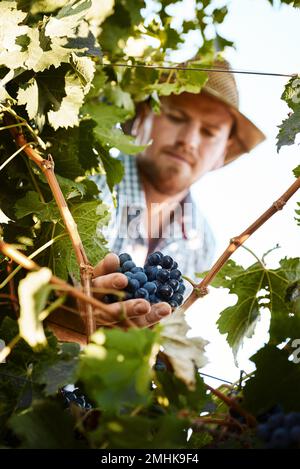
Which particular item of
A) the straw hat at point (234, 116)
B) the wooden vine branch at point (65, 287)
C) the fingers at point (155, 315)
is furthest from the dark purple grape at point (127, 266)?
the straw hat at point (234, 116)

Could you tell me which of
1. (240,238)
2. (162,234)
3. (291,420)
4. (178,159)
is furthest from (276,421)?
(178,159)

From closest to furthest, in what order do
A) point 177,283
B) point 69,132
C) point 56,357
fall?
point 56,357
point 177,283
point 69,132

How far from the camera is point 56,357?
28.8 inches

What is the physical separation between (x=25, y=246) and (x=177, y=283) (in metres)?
0.26

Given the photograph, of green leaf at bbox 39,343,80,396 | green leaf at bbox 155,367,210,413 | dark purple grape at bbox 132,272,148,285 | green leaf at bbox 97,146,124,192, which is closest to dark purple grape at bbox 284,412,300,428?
green leaf at bbox 155,367,210,413

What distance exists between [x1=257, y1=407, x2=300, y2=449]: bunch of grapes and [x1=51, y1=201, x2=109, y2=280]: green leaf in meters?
0.53

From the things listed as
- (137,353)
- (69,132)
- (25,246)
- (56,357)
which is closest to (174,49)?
(69,132)

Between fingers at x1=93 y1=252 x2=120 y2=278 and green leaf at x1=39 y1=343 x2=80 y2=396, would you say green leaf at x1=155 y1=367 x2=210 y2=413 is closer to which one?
green leaf at x1=39 y1=343 x2=80 y2=396

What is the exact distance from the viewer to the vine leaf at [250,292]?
1.06 m

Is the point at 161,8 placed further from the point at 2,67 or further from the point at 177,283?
the point at 177,283

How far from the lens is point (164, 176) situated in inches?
140

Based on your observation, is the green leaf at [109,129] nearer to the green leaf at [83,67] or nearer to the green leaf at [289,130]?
the green leaf at [83,67]

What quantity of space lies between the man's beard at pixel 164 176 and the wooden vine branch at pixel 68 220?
7.96 feet
